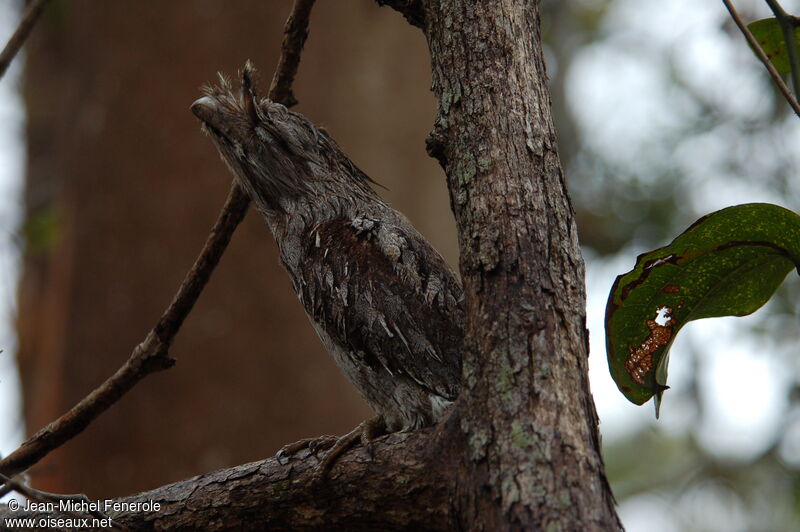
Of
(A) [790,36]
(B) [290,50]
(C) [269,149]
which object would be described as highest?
(B) [290,50]

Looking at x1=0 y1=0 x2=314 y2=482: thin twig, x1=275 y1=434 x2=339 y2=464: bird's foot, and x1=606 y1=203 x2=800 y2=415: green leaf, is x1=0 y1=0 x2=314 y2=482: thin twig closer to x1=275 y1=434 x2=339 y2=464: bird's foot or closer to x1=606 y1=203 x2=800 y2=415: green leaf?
x1=275 y1=434 x2=339 y2=464: bird's foot

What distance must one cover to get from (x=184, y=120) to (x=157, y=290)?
3.93 ft

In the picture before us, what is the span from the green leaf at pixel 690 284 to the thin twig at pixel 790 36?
0.32 meters

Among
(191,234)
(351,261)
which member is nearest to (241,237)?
(191,234)

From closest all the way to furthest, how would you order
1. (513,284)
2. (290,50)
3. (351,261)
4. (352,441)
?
(513,284), (352,441), (351,261), (290,50)

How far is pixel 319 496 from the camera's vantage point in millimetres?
1635

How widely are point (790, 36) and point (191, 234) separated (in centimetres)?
436

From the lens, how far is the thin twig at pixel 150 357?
86.5 inches

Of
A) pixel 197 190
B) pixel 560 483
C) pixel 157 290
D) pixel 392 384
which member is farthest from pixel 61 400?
pixel 560 483

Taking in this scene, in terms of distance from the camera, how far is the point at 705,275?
166cm

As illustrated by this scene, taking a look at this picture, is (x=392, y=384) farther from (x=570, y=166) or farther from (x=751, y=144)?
(x=570, y=166)

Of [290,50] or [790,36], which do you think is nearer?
[790,36]

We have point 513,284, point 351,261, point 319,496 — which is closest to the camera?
point 513,284

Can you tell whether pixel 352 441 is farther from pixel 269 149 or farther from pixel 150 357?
pixel 269 149
